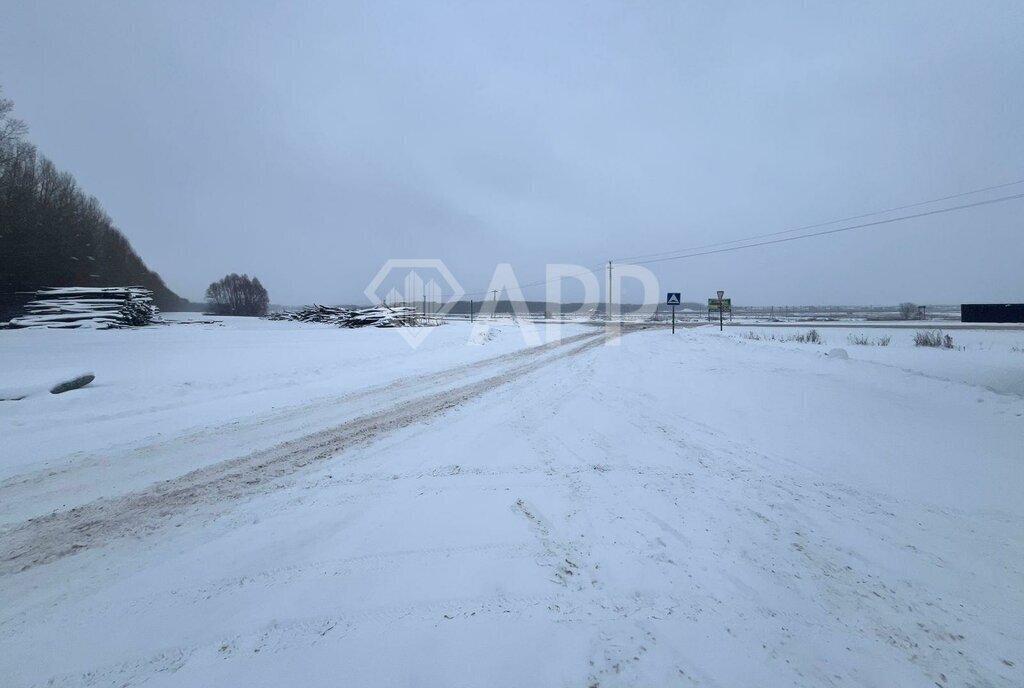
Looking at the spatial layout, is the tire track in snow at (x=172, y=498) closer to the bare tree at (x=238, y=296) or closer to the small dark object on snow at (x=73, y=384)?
the small dark object on snow at (x=73, y=384)

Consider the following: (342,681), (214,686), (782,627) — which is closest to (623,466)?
(782,627)

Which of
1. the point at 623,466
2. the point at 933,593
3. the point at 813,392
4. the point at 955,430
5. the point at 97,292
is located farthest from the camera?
the point at 97,292

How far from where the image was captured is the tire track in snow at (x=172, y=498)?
3.64 metres

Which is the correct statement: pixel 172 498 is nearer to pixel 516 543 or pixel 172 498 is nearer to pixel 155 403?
pixel 516 543

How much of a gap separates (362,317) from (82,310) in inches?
656

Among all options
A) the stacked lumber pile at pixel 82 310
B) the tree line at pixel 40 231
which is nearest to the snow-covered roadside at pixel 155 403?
the stacked lumber pile at pixel 82 310

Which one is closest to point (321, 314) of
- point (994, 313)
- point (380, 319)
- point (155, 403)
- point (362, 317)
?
point (362, 317)

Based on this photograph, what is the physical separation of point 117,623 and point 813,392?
35.8ft

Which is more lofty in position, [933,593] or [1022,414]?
[1022,414]

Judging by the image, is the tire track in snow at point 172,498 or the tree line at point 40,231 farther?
the tree line at point 40,231

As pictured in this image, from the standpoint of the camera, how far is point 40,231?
27656mm

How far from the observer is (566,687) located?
2309 millimetres

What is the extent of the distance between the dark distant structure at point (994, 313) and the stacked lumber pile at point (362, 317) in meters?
34.8

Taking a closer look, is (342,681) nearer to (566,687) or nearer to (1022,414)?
(566,687)
